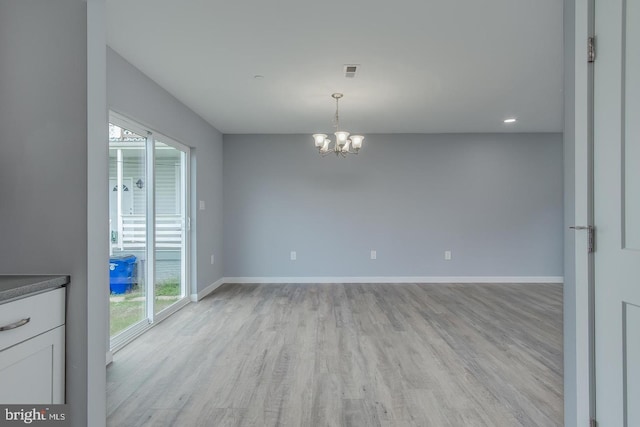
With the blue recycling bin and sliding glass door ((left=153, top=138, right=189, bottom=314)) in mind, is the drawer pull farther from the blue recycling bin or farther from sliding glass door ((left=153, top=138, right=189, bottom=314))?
sliding glass door ((left=153, top=138, right=189, bottom=314))

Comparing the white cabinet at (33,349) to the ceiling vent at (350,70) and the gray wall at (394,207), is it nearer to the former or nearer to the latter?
the ceiling vent at (350,70)

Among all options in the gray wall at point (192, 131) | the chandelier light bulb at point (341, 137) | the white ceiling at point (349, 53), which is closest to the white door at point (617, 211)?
the white ceiling at point (349, 53)

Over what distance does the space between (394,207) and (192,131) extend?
3297 mm

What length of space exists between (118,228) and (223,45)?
72.4 inches

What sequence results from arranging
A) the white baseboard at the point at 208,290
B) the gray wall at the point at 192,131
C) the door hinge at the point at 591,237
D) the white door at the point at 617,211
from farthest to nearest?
the white baseboard at the point at 208,290 < the gray wall at the point at 192,131 < the door hinge at the point at 591,237 < the white door at the point at 617,211

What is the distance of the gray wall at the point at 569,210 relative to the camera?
1.46 meters

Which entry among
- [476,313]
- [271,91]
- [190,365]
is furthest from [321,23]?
[476,313]

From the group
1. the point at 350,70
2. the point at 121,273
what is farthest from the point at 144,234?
the point at 350,70

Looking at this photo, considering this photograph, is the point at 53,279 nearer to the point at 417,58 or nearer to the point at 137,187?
the point at 137,187

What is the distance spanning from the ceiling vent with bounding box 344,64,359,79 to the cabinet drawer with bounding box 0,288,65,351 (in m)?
2.63

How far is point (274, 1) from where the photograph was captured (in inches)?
81.3

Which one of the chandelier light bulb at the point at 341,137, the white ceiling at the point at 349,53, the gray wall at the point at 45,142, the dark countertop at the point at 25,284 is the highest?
the white ceiling at the point at 349,53

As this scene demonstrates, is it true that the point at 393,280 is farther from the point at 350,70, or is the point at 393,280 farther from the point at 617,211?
the point at 617,211

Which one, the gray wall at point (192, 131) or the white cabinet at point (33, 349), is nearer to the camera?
the white cabinet at point (33, 349)
